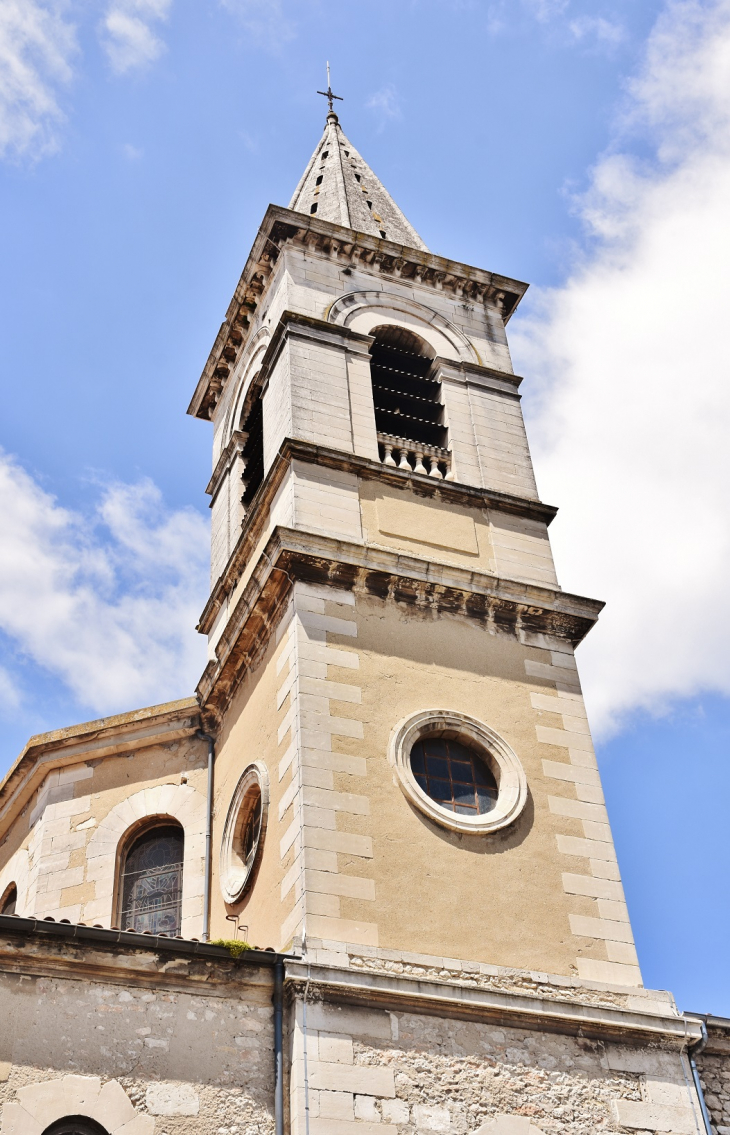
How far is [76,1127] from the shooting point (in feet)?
30.9

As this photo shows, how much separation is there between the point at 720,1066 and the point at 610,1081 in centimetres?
133

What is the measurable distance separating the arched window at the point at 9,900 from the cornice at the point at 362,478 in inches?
187

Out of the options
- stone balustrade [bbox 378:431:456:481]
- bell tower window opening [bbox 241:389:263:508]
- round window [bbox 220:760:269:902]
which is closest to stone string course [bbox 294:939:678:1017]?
round window [bbox 220:760:269:902]

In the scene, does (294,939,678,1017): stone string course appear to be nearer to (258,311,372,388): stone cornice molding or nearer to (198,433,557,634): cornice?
(198,433,557,634): cornice

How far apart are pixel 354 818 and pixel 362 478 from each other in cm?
499

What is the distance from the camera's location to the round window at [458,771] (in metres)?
12.3

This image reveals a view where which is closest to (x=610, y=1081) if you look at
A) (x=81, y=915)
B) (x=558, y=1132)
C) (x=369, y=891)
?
(x=558, y=1132)

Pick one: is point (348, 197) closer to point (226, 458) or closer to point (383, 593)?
point (226, 458)

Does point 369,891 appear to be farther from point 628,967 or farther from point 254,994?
point 628,967

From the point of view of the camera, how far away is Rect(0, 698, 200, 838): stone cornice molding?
611 inches

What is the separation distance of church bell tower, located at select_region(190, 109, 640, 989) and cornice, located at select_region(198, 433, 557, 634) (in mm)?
28

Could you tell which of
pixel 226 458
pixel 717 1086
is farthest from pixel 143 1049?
pixel 226 458

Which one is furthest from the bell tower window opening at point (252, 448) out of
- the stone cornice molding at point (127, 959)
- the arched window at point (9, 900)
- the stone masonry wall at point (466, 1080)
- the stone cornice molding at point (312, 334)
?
the stone masonry wall at point (466, 1080)

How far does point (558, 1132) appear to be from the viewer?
34.1 ft
